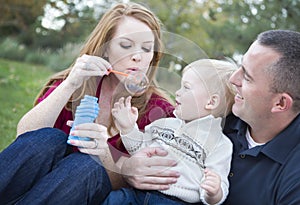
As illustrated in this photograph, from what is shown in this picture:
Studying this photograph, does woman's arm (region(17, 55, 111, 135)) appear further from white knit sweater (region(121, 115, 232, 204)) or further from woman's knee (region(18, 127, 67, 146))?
white knit sweater (region(121, 115, 232, 204))

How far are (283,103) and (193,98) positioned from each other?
13.3 inches

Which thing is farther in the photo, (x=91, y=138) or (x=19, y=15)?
(x=19, y=15)

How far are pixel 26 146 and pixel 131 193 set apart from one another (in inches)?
16.6

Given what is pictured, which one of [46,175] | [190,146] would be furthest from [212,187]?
[46,175]

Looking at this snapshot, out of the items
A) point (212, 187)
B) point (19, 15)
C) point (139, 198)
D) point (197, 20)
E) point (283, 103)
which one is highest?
point (283, 103)

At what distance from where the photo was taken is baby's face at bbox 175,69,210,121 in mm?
1788

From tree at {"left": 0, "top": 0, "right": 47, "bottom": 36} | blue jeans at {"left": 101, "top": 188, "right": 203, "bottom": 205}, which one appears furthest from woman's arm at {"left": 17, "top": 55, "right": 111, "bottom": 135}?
tree at {"left": 0, "top": 0, "right": 47, "bottom": 36}

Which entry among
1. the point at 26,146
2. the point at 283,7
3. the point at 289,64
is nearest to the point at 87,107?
the point at 26,146

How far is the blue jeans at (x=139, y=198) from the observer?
Answer: 1.66m

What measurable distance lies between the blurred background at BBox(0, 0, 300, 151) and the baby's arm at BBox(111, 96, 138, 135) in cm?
20

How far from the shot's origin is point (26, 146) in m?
1.64

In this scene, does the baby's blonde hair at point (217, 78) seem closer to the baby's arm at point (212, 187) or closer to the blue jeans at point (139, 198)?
the baby's arm at point (212, 187)

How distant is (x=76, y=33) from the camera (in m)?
10.6

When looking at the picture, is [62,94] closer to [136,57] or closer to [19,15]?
[136,57]
